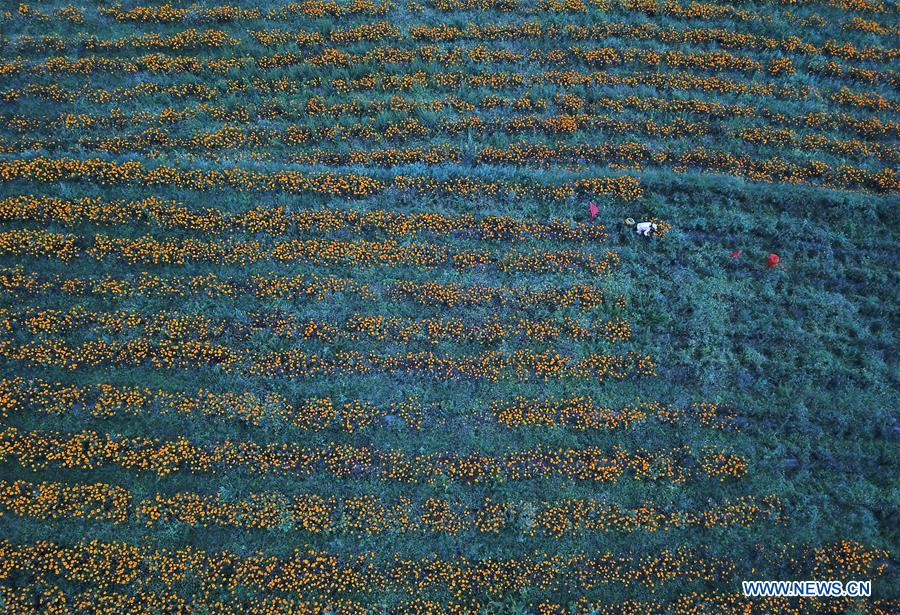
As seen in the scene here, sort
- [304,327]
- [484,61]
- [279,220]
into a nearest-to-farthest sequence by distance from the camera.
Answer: [304,327] → [279,220] → [484,61]

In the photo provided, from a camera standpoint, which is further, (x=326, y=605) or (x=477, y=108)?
(x=477, y=108)

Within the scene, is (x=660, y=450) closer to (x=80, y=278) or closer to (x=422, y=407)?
(x=422, y=407)

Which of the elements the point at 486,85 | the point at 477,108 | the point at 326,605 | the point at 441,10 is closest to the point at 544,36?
the point at 486,85

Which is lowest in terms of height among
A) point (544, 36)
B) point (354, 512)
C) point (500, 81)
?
point (354, 512)

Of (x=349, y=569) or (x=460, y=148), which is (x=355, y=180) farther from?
(x=349, y=569)

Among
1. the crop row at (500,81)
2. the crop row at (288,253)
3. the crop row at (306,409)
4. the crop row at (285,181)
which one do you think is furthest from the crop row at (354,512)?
the crop row at (500,81)

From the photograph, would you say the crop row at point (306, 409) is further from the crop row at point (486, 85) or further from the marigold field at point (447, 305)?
the crop row at point (486, 85)

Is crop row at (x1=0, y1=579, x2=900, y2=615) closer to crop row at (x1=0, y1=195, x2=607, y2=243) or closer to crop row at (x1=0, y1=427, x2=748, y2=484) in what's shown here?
crop row at (x1=0, y1=427, x2=748, y2=484)

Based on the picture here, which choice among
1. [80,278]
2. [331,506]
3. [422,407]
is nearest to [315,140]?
[80,278]
